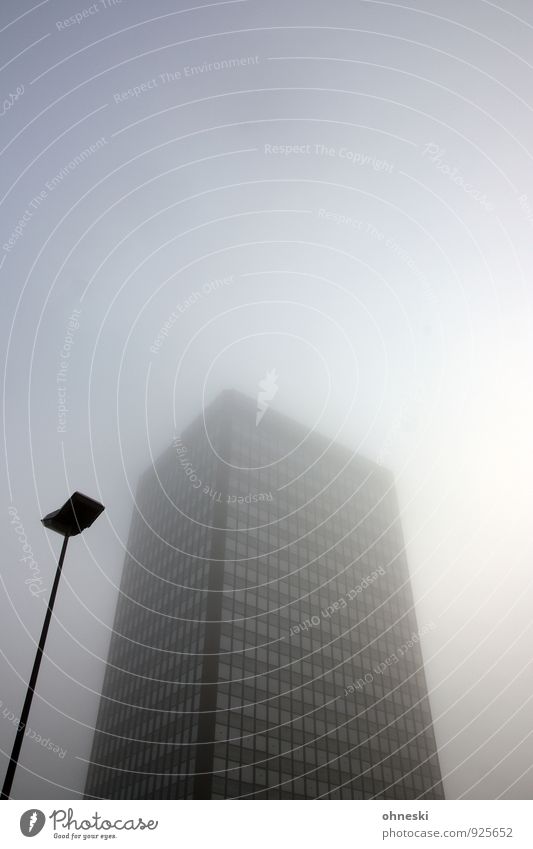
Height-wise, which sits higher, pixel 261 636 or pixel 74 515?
pixel 261 636

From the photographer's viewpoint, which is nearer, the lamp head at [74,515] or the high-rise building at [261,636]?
the lamp head at [74,515]

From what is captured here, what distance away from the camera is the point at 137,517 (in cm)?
10769

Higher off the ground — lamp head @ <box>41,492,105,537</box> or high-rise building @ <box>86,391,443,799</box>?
high-rise building @ <box>86,391,443,799</box>

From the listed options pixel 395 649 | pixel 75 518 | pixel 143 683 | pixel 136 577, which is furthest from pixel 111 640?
pixel 75 518

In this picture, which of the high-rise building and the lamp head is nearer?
the lamp head

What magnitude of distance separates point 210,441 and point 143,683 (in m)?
35.6

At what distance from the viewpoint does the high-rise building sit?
63.7 metres

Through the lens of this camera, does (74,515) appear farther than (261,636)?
No

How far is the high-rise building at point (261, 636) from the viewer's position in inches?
2506

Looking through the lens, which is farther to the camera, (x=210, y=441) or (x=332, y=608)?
(x=210, y=441)

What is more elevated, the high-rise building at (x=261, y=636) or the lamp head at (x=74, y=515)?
the high-rise building at (x=261, y=636)

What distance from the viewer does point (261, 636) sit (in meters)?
70.2
